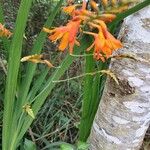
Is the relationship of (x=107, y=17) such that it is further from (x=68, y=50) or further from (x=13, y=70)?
(x=13, y=70)

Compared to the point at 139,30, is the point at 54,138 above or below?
below

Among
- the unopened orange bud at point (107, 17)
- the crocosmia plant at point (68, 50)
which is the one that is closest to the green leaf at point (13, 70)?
the crocosmia plant at point (68, 50)

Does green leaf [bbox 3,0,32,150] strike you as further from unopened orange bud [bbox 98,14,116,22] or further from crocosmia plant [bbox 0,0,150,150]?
unopened orange bud [bbox 98,14,116,22]

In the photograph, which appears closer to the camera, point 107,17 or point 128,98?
point 107,17

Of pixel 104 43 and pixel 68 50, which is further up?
pixel 104 43

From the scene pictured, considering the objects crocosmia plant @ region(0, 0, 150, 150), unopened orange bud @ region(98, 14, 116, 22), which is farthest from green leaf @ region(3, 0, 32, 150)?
unopened orange bud @ region(98, 14, 116, 22)

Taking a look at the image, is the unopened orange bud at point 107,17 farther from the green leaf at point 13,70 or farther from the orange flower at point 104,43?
the green leaf at point 13,70

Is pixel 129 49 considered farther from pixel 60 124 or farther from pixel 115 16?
pixel 60 124

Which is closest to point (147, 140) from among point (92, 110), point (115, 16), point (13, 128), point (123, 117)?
point (92, 110)

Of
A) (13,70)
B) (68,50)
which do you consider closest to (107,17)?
(68,50)
